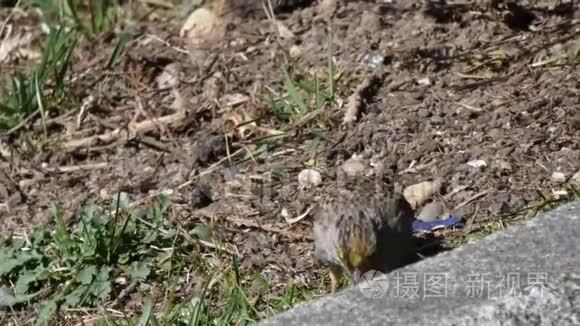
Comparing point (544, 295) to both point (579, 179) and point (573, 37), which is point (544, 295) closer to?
point (579, 179)

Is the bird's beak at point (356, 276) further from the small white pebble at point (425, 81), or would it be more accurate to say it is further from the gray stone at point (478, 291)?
the small white pebble at point (425, 81)

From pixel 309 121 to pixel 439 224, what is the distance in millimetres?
841

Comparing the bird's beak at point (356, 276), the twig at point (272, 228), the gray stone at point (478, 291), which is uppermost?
the gray stone at point (478, 291)

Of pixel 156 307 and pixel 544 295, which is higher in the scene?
pixel 544 295

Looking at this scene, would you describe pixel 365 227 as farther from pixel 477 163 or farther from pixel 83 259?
pixel 83 259

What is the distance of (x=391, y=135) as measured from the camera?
446 cm

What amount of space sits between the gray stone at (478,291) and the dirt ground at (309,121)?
2.49ft

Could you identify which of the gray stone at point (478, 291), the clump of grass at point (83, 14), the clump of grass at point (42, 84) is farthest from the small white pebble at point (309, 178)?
the clump of grass at point (83, 14)

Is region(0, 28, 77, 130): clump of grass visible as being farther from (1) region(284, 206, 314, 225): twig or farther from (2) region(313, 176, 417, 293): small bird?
(2) region(313, 176, 417, 293): small bird

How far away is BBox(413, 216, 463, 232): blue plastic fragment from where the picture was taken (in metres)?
4.00

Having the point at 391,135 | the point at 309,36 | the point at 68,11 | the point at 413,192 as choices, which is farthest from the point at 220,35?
the point at 413,192

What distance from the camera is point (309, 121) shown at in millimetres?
4637

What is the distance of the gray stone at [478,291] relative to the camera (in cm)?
293

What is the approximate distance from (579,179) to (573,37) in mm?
924
